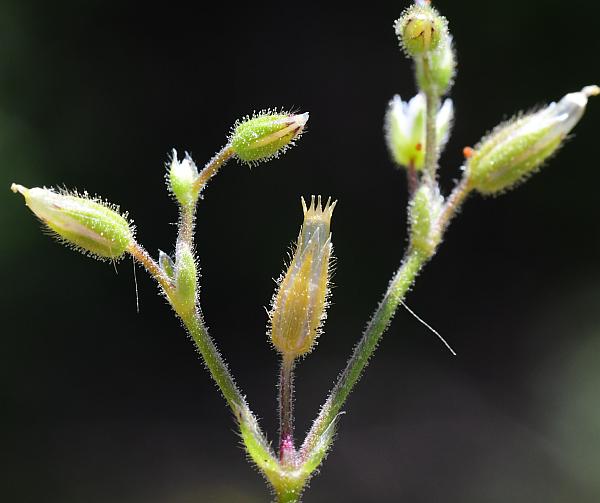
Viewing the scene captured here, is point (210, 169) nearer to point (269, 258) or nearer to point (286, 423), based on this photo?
point (286, 423)

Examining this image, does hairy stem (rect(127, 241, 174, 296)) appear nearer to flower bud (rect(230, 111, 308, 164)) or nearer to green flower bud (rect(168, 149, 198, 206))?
green flower bud (rect(168, 149, 198, 206))

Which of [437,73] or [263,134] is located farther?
[437,73]

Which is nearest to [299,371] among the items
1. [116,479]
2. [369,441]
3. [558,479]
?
[369,441]

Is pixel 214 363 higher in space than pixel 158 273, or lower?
lower

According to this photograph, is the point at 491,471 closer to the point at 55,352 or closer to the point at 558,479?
the point at 558,479

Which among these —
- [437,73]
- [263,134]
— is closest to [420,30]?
[437,73]

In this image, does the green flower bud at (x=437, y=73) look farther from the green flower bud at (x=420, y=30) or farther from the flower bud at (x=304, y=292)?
the flower bud at (x=304, y=292)

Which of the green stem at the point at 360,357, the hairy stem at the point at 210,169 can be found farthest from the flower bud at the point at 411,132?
the hairy stem at the point at 210,169

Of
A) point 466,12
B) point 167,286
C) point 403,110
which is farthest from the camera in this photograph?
point 466,12
